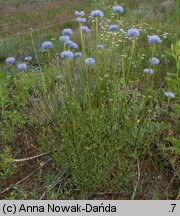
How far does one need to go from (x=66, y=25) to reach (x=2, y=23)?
13.2 ft

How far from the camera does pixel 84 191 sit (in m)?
3.20

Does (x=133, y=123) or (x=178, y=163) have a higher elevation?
(x=133, y=123)

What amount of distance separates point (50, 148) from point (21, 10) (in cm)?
1313

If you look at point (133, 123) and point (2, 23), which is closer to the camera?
point (133, 123)

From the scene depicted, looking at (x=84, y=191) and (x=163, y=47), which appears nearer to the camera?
(x=84, y=191)

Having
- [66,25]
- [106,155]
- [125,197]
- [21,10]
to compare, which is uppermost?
[106,155]

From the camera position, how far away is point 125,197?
10.5 ft

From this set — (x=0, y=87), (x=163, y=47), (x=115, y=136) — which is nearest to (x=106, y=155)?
(x=115, y=136)

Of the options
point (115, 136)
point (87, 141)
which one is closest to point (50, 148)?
point (87, 141)

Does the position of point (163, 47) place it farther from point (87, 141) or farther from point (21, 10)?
point (21, 10)

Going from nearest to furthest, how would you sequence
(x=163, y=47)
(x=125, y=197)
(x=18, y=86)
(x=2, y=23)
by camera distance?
1. (x=125, y=197)
2. (x=18, y=86)
3. (x=163, y=47)
4. (x=2, y=23)
